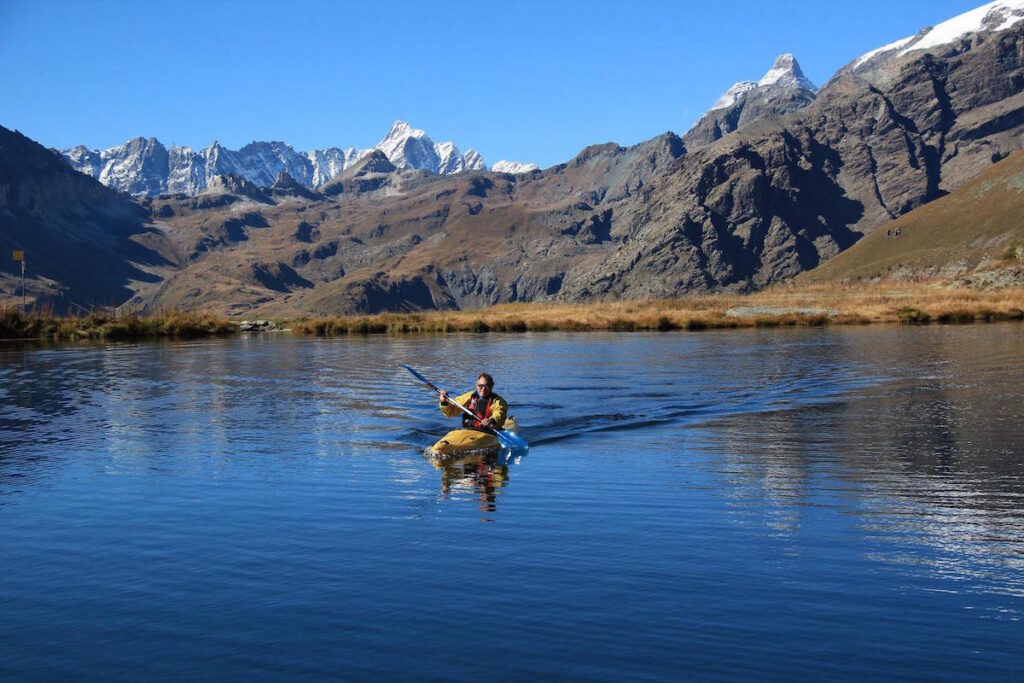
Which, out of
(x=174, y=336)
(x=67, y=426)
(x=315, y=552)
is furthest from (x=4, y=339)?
(x=315, y=552)

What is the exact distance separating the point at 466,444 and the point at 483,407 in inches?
64.4

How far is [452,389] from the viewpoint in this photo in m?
44.0

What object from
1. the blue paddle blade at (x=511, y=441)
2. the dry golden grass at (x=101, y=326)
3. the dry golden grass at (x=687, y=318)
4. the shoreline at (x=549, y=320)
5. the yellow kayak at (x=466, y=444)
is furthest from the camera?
the dry golden grass at (x=687, y=318)

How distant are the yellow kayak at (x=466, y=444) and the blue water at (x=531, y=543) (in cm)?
78

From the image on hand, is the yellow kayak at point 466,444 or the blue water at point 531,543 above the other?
the yellow kayak at point 466,444

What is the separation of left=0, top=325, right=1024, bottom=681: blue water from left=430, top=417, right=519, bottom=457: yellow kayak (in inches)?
30.7

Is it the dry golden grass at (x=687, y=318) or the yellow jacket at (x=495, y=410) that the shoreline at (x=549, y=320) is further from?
the yellow jacket at (x=495, y=410)

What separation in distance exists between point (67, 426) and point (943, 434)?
29.7 m

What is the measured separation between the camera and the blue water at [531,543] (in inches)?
456

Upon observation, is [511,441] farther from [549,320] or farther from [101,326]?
[101,326]

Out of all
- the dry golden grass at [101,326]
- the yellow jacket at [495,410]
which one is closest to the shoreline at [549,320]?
the dry golden grass at [101,326]

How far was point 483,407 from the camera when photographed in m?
28.5

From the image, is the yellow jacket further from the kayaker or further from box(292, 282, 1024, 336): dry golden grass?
box(292, 282, 1024, 336): dry golden grass

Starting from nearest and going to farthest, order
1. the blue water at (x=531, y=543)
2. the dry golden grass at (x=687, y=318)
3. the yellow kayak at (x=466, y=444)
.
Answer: the blue water at (x=531, y=543) < the yellow kayak at (x=466, y=444) < the dry golden grass at (x=687, y=318)
